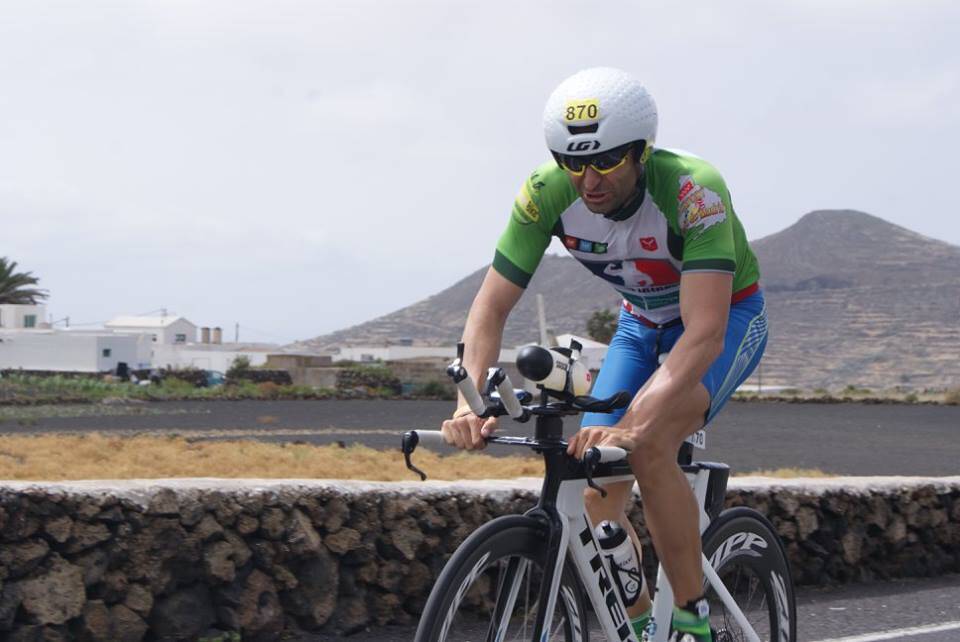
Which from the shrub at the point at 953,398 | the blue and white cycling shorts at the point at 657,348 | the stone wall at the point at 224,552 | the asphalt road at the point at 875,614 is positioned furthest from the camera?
the shrub at the point at 953,398

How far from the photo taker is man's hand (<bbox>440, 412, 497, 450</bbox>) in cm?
379

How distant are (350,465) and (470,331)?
10.5 metres

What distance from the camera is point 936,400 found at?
5816cm

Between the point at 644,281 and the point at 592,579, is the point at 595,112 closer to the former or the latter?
the point at 644,281

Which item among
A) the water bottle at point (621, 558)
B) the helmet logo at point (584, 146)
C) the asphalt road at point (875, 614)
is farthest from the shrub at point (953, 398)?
the helmet logo at point (584, 146)

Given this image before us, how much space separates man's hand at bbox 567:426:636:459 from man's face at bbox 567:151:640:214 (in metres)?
0.70

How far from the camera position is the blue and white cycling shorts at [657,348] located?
14.6 feet

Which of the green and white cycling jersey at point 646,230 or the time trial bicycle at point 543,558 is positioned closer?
the time trial bicycle at point 543,558

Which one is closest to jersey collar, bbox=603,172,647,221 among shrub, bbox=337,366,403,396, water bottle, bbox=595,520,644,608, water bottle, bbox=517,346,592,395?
water bottle, bbox=517,346,592,395

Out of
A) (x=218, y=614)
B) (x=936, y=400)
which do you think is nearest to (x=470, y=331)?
(x=218, y=614)

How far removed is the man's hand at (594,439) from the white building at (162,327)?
464 ft

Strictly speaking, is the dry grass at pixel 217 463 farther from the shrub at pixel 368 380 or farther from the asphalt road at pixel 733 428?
the shrub at pixel 368 380

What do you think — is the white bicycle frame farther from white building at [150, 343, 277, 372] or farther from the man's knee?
white building at [150, 343, 277, 372]

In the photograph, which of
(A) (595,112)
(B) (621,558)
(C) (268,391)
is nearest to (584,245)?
(A) (595,112)
